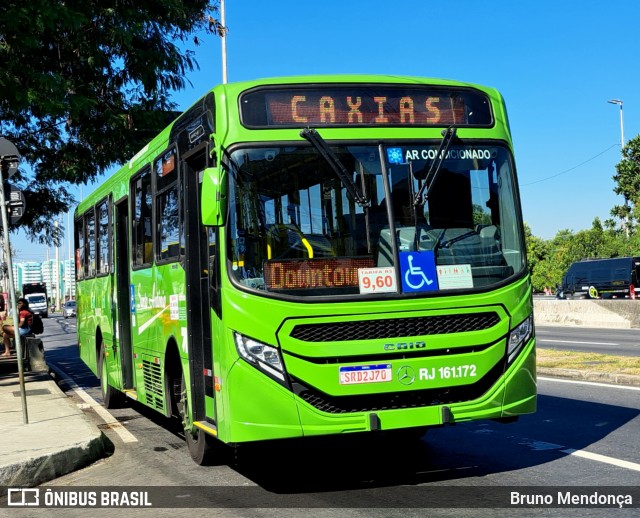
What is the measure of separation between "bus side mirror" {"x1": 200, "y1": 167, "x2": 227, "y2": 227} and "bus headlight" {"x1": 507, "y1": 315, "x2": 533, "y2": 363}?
2.45 m

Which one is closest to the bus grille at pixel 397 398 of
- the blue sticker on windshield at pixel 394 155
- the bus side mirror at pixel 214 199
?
the bus side mirror at pixel 214 199

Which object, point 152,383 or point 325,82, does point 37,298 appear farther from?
point 325,82

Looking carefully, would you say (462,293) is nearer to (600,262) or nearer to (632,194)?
(632,194)

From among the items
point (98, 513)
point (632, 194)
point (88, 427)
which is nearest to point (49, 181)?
point (88, 427)

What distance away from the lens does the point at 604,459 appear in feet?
25.9

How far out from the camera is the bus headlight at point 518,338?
7.25m

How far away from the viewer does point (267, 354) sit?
264 inches

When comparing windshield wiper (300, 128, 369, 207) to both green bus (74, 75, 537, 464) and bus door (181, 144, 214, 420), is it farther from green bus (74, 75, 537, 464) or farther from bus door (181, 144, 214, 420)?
bus door (181, 144, 214, 420)

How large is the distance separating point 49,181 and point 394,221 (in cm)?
1450

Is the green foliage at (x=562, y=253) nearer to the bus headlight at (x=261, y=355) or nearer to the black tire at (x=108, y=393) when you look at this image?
the black tire at (x=108, y=393)

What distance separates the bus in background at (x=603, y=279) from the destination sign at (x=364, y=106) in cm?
5108

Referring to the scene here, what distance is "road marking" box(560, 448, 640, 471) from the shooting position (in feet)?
24.7

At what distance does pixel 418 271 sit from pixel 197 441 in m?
2.88

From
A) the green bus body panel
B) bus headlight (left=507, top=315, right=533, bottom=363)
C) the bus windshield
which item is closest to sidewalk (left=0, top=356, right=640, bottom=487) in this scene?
the green bus body panel
